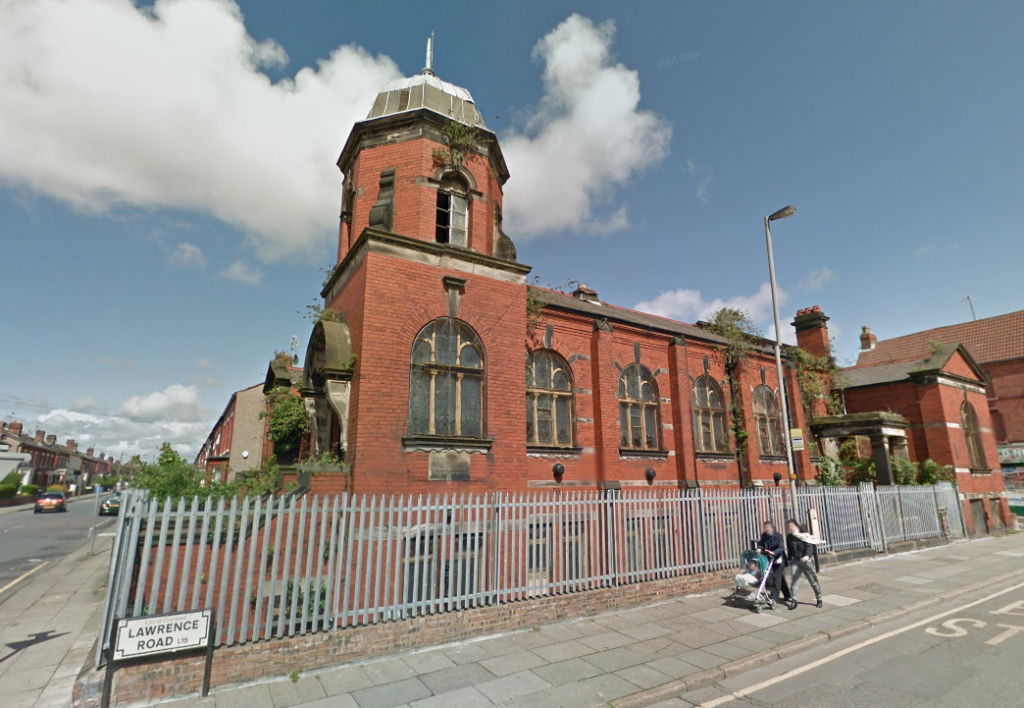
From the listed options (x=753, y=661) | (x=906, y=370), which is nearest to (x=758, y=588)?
(x=753, y=661)

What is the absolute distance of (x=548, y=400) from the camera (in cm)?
1402

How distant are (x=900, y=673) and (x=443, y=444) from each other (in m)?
7.86

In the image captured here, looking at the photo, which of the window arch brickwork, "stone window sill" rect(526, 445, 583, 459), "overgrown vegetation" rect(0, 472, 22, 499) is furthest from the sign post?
"overgrown vegetation" rect(0, 472, 22, 499)

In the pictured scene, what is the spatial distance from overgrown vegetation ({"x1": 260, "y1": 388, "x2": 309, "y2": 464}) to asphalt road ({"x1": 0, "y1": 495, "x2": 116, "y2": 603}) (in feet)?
22.9

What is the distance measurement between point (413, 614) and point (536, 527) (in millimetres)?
3047

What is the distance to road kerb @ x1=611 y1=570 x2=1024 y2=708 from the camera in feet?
18.9

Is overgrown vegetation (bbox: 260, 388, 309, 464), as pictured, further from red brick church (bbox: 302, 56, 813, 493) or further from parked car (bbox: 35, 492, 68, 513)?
parked car (bbox: 35, 492, 68, 513)

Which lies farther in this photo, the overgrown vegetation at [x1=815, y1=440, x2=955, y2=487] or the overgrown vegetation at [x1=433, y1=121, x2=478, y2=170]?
the overgrown vegetation at [x1=815, y1=440, x2=955, y2=487]

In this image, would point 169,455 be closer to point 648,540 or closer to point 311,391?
point 311,391

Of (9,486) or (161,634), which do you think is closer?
(161,634)

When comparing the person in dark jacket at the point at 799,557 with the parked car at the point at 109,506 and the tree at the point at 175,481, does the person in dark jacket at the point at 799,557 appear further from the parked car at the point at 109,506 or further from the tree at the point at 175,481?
the parked car at the point at 109,506

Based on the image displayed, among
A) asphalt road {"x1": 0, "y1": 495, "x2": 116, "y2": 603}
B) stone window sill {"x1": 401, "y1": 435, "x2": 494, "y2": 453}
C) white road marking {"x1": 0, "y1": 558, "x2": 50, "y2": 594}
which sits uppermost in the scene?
stone window sill {"x1": 401, "y1": 435, "x2": 494, "y2": 453}

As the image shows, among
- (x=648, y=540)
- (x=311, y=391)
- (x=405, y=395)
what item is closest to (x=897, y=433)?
(x=648, y=540)

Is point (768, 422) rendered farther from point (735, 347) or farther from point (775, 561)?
point (775, 561)
